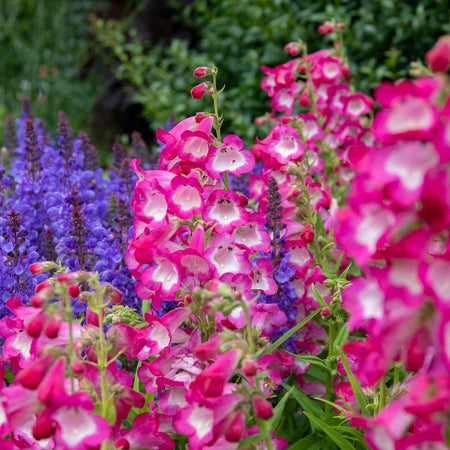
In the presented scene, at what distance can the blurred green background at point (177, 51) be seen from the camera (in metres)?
4.81

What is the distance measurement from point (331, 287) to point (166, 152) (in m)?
0.62

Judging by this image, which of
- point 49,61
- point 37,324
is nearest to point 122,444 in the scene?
point 37,324

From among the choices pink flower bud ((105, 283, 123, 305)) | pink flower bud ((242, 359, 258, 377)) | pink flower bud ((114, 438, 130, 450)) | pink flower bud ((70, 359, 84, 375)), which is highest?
pink flower bud ((105, 283, 123, 305))

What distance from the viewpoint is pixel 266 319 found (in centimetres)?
188

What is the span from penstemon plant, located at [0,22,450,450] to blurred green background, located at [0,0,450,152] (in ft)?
7.57

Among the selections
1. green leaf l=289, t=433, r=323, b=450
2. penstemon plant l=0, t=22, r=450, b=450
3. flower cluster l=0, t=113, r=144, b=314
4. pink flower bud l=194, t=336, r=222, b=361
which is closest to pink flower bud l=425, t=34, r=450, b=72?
penstemon plant l=0, t=22, r=450, b=450

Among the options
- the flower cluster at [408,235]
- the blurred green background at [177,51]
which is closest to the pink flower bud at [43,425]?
the flower cluster at [408,235]

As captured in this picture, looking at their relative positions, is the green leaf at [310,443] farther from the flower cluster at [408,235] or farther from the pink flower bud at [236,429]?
the flower cluster at [408,235]

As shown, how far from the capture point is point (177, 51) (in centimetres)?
543

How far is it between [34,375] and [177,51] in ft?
14.9

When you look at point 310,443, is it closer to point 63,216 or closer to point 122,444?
point 122,444

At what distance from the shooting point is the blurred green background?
Answer: 4.81 m

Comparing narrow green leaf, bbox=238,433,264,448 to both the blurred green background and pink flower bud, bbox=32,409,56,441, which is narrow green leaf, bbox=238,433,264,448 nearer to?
pink flower bud, bbox=32,409,56,441

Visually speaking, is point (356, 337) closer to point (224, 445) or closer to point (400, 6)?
point (224, 445)
